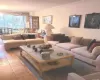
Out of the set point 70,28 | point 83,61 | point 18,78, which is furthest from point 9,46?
point 83,61

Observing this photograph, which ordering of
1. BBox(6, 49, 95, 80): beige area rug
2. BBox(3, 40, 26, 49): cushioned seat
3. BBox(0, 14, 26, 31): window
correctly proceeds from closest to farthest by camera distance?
BBox(6, 49, 95, 80): beige area rug, BBox(3, 40, 26, 49): cushioned seat, BBox(0, 14, 26, 31): window

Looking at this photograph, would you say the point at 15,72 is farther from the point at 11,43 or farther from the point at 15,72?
the point at 11,43

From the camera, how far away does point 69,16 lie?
4.84 meters

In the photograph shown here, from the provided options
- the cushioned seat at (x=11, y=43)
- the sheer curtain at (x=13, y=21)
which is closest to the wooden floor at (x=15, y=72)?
the cushioned seat at (x=11, y=43)

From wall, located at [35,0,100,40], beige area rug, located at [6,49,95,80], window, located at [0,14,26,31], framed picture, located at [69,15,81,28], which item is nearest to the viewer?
beige area rug, located at [6,49,95,80]

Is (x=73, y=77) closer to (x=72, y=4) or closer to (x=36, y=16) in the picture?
(x=72, y=4)

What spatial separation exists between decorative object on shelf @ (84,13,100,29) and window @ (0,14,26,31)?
251 inches

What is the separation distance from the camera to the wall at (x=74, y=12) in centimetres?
380

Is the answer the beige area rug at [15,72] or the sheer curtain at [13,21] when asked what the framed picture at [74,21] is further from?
the sheer curtain at [13,21]

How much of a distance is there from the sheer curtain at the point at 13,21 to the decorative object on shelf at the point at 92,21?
6.32 m

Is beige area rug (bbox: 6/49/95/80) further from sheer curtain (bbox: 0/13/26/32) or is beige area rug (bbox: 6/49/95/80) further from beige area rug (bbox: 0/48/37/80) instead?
sheer curtain (bbox: 0/13/26/32)

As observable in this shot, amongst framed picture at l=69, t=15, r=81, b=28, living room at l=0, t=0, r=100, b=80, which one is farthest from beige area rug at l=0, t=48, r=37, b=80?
framed picture at l=69, t=15, r=81, b=28

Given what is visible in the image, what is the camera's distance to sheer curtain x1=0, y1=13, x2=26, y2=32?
8.47 meters

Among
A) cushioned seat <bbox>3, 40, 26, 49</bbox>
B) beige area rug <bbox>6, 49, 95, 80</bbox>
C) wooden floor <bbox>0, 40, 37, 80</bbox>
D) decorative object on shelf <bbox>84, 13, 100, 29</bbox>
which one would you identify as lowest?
wooden floor <bbox>0, 40, 37, 80</bbox>
